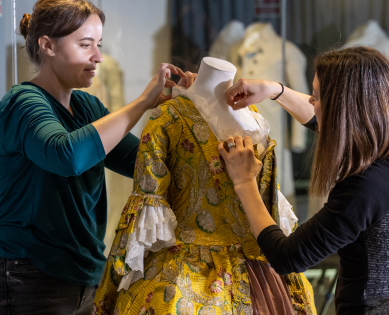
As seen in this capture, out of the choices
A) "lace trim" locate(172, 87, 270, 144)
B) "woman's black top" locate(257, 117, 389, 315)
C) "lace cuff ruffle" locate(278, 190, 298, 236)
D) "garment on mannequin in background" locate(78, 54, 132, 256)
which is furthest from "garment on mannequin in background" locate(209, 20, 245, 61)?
"woman's black top" locate(257, 117, 389, 315)

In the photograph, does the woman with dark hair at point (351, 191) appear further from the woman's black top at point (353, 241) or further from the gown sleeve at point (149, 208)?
the gown sleeve at point (149, 208)

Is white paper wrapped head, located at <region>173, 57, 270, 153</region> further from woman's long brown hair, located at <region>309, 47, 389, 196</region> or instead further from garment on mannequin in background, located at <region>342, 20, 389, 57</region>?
garment on mannequin in background, located at <region>342, 20, 389, 57</region>

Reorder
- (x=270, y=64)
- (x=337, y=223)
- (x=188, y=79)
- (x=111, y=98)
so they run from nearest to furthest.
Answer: (x=337, y=223) → (x=188, y=79) → (x=111, y=98) → (x=270, y=64)

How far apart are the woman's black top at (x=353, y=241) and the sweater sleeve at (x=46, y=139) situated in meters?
0.49

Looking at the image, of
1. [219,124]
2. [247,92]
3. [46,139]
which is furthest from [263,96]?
[46,139]

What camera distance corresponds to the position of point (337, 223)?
0.85 meters

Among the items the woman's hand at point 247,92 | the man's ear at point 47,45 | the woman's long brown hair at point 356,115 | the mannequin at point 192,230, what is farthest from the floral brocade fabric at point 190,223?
the man's ear at point 47,45

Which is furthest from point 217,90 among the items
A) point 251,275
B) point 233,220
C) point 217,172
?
point 251,275

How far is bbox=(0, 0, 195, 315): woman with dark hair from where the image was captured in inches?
41.7

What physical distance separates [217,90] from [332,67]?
1.06 feet

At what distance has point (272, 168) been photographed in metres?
1.09

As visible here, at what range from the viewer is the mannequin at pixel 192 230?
98 centimetres

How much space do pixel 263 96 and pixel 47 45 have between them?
0.66m

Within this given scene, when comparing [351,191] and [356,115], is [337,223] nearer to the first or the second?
[351,191]
